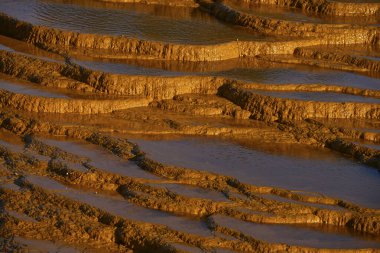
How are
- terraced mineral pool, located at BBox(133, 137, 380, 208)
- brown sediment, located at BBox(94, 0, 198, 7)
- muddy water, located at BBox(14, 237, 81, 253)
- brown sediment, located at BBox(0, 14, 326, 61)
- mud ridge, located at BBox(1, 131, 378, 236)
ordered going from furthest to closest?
1. brown sediment, located at BBox(94, 0, 198, 7)
2. brown sediment, located at BBox(0, 14, 326, 61)
3. terraced mineral pool, located at BBox(133, 137, 380, 208)
4. mud ridge, located at BBox(1, 131, 378, 236)
5. muddy water, located at BBox(14, 237, 81, 253)

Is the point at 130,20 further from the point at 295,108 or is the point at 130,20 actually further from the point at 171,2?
the point at 295,108

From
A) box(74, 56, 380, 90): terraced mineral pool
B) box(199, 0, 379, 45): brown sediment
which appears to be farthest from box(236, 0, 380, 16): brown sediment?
box(74, 56, 380, 90): terraced mineral pool

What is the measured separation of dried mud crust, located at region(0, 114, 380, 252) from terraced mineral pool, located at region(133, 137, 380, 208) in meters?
0.36

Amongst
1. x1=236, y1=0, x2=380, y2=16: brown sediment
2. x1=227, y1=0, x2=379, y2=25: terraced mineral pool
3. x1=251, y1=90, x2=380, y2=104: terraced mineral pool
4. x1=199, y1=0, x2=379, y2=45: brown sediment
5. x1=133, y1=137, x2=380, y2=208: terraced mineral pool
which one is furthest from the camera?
x1=236, y1=0, x2=380, y2=16: brown sediment

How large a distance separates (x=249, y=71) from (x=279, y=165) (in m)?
3.88

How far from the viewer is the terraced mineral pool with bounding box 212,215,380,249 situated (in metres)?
9.95

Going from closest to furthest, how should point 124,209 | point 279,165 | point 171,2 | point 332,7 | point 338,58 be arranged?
1. point 124,209
2. point 279,165
3. point 338,58
4. point 171,2
5. point 332,7

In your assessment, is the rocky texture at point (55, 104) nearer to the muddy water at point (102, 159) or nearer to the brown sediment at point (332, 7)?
the muddy water at point (102, 159)

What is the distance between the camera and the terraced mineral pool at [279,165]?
1144cm

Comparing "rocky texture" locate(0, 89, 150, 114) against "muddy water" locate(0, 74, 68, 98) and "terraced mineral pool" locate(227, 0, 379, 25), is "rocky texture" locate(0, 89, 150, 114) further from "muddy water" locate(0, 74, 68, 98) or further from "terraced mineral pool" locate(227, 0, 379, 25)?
"terraced mineral pool" locate(227, 0, 379, 25)

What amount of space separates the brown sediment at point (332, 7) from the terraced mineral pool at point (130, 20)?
7.62 ft

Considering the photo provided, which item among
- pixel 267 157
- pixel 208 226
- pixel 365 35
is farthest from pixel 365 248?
pixel 365 35

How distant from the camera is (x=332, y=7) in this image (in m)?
20.3

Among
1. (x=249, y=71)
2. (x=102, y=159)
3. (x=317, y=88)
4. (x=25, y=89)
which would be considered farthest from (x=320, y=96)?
(x=25, y=89)
